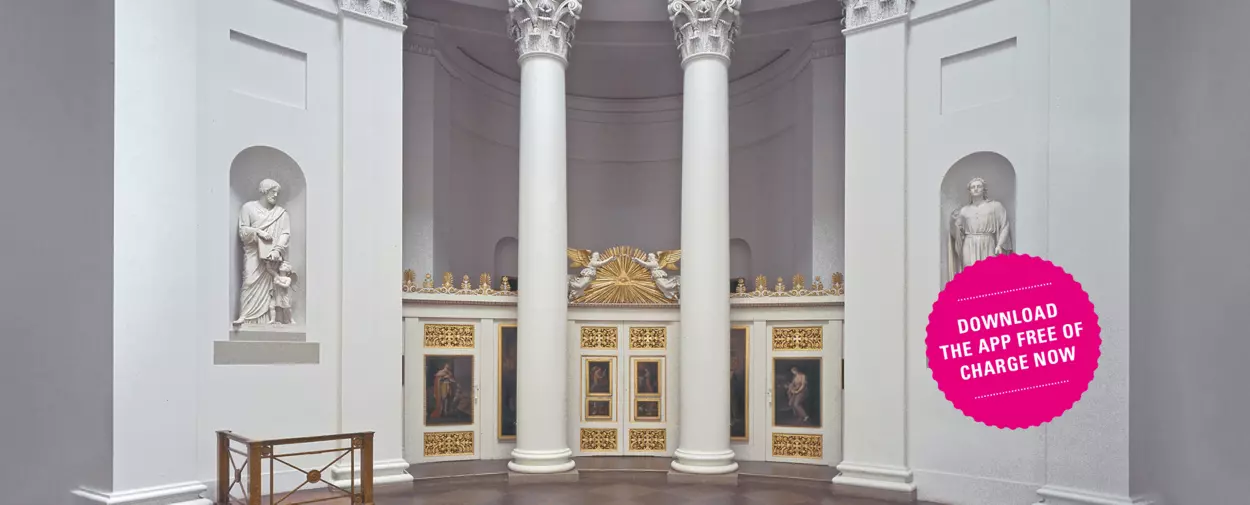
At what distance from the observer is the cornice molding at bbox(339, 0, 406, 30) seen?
472 inches

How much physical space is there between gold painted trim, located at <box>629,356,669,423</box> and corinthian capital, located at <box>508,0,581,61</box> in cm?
471

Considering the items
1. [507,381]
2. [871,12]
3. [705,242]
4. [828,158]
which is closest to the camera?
[871,12]

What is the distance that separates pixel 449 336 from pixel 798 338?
513 cm

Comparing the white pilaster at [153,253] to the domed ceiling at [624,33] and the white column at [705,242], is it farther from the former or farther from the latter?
the white column at [705,242]

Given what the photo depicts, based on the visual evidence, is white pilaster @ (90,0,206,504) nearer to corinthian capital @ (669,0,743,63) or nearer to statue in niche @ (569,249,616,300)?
statue in niche @ (569,249,616,300)

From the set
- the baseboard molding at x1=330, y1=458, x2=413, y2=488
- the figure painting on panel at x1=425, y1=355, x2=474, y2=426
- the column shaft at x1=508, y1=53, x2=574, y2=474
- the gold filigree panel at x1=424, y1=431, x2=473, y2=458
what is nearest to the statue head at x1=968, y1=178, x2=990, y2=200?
the column shaft at x1=508, y1=53, x2=574, y2=474

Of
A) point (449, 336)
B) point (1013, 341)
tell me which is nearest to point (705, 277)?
point (449, 336)

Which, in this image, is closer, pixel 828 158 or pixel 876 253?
pixel 876 253

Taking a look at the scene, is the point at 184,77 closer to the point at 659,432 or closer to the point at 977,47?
the point at 659,432

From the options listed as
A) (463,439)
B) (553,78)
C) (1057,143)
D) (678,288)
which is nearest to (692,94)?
(553,78)

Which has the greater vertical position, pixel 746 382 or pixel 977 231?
pixel 977 231

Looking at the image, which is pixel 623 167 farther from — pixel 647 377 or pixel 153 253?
pixel 153 253

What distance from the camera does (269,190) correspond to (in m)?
11.1

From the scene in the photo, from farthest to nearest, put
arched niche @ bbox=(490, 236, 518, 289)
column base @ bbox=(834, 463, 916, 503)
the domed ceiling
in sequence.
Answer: arched niche @ bbox=(490, 236, 518, 289) < the domed ceiling < column base @ bbox=(834, 463, 916, 503)
